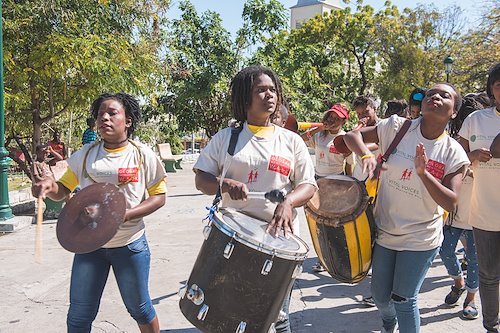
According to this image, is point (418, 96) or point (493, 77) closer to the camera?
point (493, 77)

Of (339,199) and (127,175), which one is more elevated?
(127,175)

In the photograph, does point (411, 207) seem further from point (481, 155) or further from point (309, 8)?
point (309, 8)

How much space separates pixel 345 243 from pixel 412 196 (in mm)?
539

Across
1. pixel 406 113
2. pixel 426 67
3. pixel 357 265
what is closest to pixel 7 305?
pixel 357 265

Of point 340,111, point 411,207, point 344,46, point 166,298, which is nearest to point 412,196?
point 411,207

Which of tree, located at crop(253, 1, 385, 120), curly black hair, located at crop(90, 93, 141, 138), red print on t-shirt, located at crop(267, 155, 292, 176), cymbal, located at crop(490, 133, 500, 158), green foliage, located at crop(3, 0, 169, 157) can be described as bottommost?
red print on t-shirt, located at crop(267, 155, 292, 176)

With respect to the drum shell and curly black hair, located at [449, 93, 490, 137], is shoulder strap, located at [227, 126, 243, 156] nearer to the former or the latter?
the drum shell

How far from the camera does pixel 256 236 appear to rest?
239cm

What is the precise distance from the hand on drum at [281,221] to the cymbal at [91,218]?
2.84ft

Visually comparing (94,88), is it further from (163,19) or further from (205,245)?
(205,245)

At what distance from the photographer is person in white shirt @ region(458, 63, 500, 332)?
336cm

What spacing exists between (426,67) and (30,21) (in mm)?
25278

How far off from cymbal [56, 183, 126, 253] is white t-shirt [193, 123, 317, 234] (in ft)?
1.68

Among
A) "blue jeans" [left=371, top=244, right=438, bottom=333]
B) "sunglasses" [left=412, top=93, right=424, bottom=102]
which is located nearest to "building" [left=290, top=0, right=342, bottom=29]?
"sunglasses" [left=412, top=93, right=424, bottom=102]
